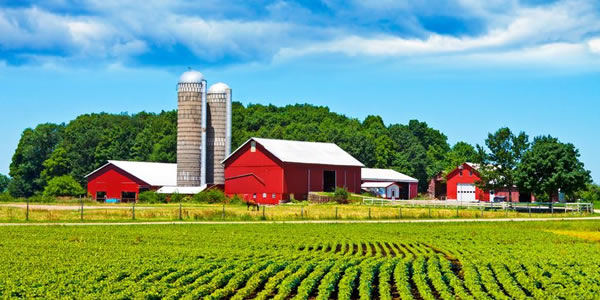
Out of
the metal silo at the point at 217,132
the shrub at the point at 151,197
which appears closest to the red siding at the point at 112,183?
the shrub at the point at 151,197

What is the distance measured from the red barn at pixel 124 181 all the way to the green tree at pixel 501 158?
3695cm

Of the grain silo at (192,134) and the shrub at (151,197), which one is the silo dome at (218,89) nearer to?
the grain silo at (192,134)

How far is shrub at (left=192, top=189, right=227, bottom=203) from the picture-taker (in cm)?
7700

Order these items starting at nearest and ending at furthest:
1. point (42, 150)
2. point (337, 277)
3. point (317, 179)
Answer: point (337, 277)
point (317, 179)
point (42, 150)

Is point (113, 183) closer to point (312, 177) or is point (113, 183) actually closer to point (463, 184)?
point (312, 177)

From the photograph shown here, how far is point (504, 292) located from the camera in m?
19.0

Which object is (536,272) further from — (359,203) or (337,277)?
(359,203)

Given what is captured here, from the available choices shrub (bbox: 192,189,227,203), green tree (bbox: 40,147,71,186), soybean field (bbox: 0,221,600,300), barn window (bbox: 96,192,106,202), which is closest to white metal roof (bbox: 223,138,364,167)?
shrub (bbox: 192,189,227,203)

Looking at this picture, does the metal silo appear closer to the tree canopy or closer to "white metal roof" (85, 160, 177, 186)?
"white metal roof" (85, 160, 177, 186)

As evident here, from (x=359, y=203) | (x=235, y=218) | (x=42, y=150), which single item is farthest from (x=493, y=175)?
(x=42, y=150)

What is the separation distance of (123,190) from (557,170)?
160 ft

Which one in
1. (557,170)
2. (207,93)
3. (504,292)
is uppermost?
(207,93)

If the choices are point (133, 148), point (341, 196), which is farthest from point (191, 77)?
point (133, 148)

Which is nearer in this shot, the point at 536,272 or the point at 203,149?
the point at 536,272
